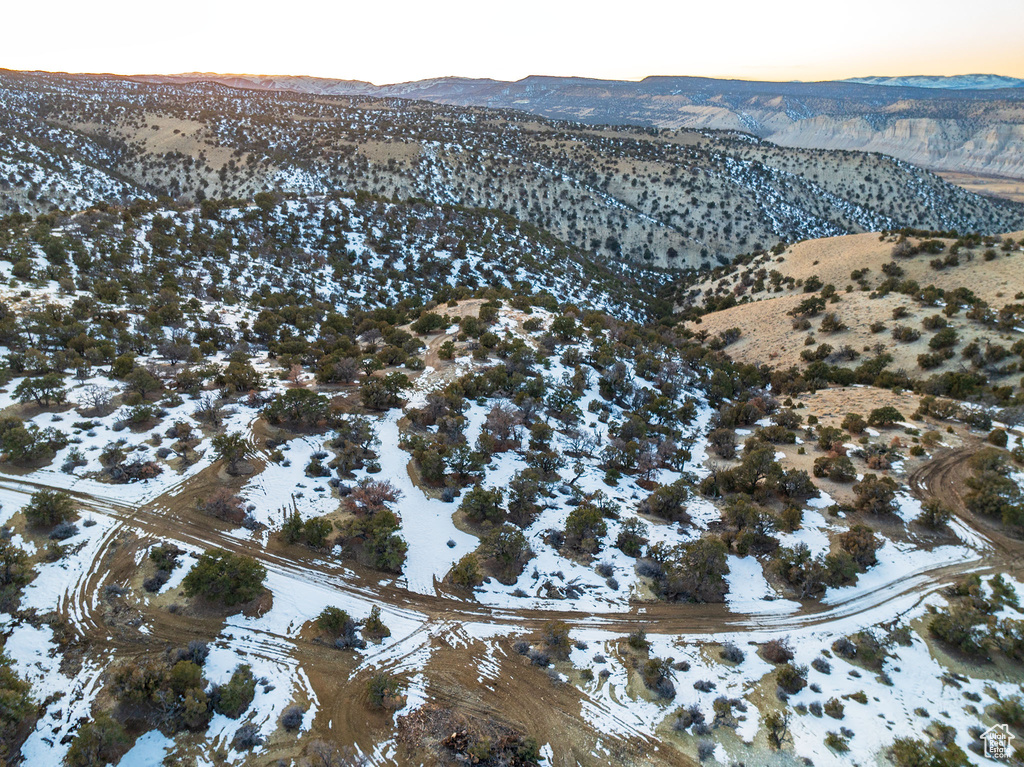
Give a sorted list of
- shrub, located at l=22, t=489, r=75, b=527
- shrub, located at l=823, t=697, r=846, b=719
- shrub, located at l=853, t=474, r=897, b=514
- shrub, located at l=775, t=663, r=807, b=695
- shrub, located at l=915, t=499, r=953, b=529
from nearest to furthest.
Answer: shrub, located at l=823, t=697, r=846, b=719
shrub, located at l=775, t=663, r=807, b=695
shrub, located at l=22, t=489, r=75, b=527
shrub, located at l=915, t=499, r=953, b=529
shrub, located at l=853, t=474, r=897, b=514

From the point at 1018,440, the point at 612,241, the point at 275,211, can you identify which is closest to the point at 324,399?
the point at 1018,440

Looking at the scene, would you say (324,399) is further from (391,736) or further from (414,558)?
(391,736)

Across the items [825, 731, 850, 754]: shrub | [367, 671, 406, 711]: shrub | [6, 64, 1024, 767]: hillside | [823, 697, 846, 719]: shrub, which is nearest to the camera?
[825, 731, 850, 754]: shrub

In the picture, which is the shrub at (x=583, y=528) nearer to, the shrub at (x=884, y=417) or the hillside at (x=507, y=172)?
the shrub at (x=884, y=417)

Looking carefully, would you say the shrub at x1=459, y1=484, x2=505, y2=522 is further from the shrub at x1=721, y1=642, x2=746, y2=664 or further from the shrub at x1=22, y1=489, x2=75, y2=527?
the shrub at x1=22, y1=489, x2=75, y2=527

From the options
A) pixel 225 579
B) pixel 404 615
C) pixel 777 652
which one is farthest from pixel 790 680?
pixel 225 579

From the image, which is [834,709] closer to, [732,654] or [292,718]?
[732,654]

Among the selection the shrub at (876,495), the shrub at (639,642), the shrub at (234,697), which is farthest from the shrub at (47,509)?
the shrub at (876,495)

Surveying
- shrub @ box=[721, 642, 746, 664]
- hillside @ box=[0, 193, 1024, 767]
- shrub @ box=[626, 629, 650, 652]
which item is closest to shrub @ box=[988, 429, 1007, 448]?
hillside @ box=[0, 193, 1024, 767]
